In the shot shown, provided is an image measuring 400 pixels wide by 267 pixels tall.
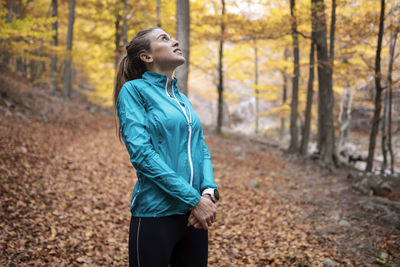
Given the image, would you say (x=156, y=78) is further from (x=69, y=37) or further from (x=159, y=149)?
(x=69, y=37)

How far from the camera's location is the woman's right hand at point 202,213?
5.12 feet

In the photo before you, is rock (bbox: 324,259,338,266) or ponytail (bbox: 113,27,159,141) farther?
rock (bbox: 324,259,338,266)

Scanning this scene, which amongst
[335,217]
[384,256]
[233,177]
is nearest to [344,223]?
[335,217]

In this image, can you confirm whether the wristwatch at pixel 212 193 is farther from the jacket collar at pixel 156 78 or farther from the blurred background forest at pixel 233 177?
the blurred background forest at pixel 233 177

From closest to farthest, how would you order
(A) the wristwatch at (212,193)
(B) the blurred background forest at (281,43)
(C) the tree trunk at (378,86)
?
(A) the wristwatch at (212,193), (C) the tree trunk at (378,86), (B) the blurred background forest at (281,43)

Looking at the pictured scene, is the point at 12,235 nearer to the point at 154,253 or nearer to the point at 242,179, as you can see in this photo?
the point at 154,253

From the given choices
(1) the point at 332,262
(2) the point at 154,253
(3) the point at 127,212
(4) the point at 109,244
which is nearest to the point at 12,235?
(4) the point at 109,244

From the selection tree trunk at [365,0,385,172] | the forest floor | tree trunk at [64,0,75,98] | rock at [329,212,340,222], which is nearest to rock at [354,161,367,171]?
→ the forest floor

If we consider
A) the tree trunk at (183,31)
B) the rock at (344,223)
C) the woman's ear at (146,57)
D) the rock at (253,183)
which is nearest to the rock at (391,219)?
the rock at (344,223)

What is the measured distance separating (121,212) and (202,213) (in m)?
3.99

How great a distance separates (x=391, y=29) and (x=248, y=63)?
1223cm

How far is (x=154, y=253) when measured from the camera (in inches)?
61.2

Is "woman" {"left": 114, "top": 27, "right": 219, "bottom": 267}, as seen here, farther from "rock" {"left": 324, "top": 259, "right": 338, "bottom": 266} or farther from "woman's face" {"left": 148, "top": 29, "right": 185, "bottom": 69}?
"rock" {"left": 324, "top": 259, "right": 338, "bottom": 266}

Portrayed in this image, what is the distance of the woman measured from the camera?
1514mm
